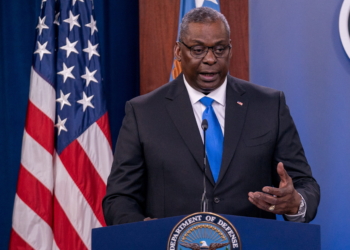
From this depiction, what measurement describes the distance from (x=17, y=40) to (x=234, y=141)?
2.32 meters

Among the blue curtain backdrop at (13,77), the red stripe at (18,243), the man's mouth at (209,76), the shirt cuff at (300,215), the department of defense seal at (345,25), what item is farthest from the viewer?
the blue curtain backdrop at (13,77)

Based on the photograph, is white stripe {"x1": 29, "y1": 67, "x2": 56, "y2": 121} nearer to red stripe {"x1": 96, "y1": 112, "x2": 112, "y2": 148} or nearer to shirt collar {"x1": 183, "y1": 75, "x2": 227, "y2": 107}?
red stripe {"x1": 96, "y1": 112, "x2": 112, "y2": 148}

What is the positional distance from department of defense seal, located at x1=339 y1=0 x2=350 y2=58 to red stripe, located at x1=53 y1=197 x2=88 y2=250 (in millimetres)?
2038

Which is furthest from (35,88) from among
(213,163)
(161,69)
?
(213,163)

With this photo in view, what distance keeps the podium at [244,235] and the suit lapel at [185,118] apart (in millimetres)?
549

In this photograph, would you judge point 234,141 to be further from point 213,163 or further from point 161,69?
point 161,69

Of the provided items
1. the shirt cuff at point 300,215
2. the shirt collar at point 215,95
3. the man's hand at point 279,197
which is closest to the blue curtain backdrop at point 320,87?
the shirt collar at point 215,95

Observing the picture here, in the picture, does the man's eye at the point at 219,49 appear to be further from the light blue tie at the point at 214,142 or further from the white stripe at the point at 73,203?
Result: the white stripe at the point at 73,203

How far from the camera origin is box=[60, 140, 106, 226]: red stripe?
3400mm

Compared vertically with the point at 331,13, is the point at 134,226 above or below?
below

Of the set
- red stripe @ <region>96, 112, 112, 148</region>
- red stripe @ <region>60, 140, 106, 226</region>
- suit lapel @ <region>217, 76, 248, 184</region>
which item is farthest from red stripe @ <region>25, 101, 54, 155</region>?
suit lapel @ <region>217, 76, 248, 184</region>

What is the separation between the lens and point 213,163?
199 centimetres

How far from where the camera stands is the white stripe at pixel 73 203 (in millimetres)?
3373

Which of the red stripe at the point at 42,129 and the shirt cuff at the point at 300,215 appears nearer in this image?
the shirt cuff at the point at 300,215
